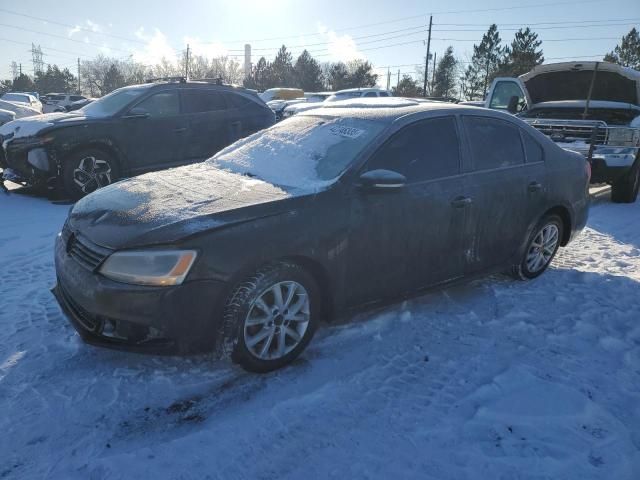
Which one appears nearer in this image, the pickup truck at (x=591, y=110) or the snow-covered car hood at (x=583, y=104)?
the pickup truck at (x=591, y=110)

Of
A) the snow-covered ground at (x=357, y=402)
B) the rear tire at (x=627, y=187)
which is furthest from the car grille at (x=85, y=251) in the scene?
the rear tire at (x=627, y=187)

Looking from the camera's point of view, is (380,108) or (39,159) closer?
(380,108)

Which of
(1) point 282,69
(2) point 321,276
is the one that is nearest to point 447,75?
(1) point 282,69

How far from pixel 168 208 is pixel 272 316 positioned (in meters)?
0.89

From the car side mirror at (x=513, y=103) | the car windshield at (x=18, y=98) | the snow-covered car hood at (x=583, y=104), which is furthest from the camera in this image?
the car windshield at (x=18, y=98)

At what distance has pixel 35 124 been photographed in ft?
23.4

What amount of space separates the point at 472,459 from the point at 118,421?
70.6 inches

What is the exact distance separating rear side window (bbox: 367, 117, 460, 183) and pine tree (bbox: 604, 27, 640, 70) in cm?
5562

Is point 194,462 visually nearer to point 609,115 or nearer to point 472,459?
point 472,459

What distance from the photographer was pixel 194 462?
7.62 feet

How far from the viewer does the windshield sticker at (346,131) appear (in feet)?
11.8

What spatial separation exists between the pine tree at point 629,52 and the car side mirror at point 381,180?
5648 cm

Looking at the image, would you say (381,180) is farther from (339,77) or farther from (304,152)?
(339,77)

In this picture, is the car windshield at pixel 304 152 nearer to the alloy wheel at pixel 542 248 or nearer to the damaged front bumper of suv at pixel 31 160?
the alloy wheel at pixel 542 248
